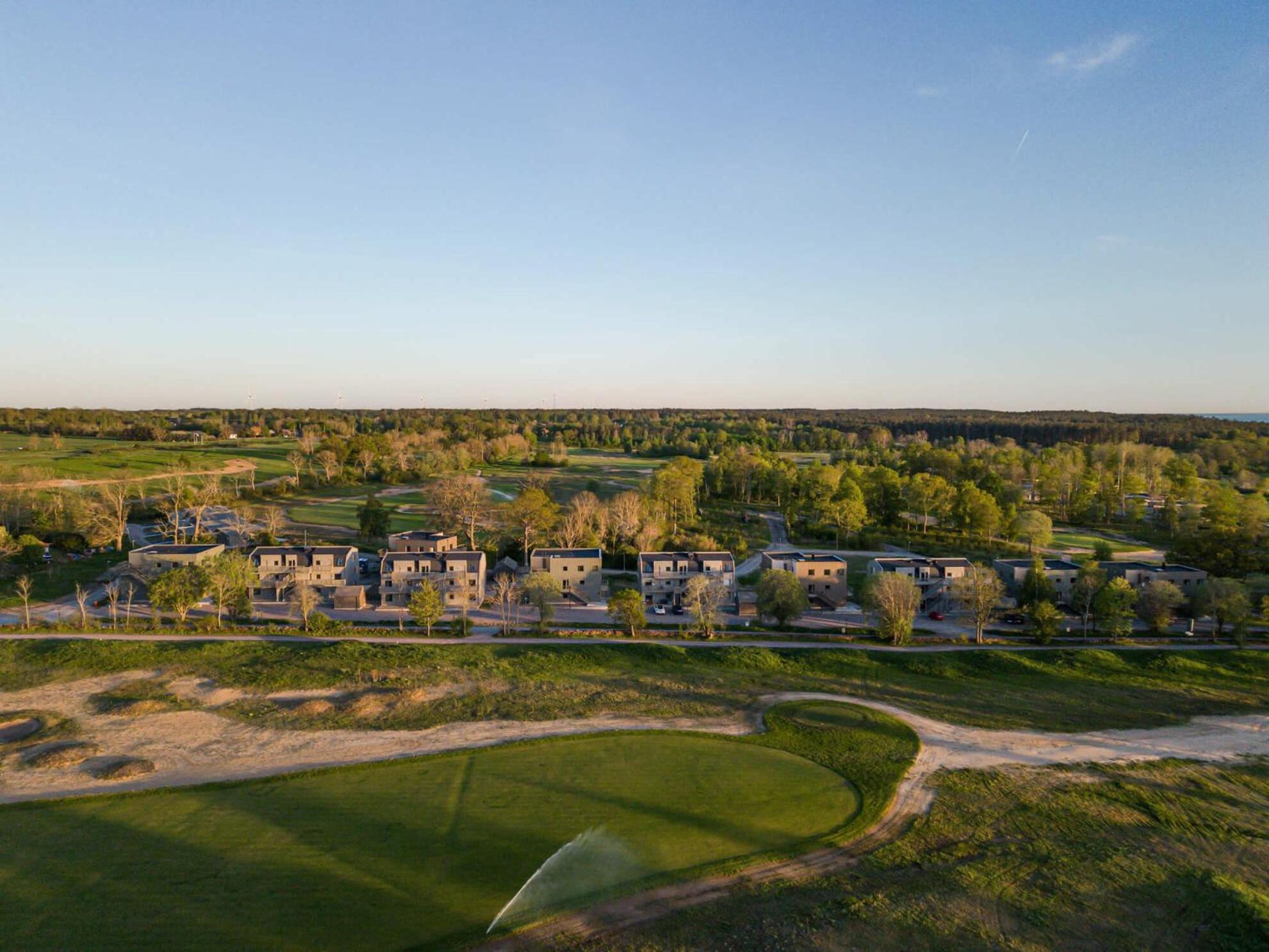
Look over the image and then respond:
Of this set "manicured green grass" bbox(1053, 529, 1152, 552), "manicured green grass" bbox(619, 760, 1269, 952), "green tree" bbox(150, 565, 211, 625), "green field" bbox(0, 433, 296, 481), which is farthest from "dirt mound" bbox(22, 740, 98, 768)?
"manicured green grass" bbox(1053, 529, 1152, 552)

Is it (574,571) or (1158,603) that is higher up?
(574,571)

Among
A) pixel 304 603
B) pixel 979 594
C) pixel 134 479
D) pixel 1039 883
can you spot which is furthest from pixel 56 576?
pixel 979 594

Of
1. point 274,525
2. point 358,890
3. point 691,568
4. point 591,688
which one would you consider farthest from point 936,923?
point 274,525

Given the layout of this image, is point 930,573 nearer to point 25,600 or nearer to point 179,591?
point 179,591

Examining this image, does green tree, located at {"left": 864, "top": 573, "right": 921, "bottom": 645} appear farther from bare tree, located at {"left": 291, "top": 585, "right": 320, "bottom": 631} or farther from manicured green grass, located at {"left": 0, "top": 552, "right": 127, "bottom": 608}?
manicured green grass, located at {"left": 0, "top": 552, "right": 127, "bottom": 608}

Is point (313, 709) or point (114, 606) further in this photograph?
point (114, 606)
